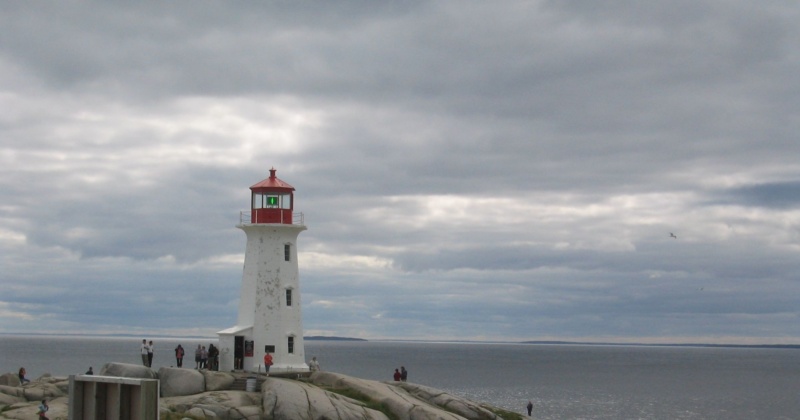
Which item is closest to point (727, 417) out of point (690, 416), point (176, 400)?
point (690, 416)

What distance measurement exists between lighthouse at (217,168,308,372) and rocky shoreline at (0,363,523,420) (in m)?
1.90

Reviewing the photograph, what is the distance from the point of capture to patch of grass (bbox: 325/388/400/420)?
3646 cm

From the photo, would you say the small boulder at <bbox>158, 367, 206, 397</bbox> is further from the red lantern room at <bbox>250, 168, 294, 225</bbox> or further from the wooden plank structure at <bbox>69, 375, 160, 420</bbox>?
the wooden plank structure at <bbox>69, 375, 160, 420</bbox>

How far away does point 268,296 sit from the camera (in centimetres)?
4200

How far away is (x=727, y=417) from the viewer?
7250 cm

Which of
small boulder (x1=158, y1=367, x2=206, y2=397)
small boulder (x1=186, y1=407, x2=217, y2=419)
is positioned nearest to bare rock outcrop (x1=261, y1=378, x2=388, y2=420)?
small boulder (x1=186, y1=407, x2=217, y2=419)

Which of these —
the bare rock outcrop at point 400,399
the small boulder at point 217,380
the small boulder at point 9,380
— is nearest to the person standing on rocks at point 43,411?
the small boulder at point 217,380

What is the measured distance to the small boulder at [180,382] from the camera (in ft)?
120

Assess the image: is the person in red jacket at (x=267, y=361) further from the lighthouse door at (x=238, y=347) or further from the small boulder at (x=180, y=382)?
the small boulder at (x=180, y=382)

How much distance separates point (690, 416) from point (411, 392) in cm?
3949

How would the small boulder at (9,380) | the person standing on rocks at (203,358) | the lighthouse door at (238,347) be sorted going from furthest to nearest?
the person standing on rocks at (203,358) → the lighthouse door at (238,347) → the small boulder at (9,380)

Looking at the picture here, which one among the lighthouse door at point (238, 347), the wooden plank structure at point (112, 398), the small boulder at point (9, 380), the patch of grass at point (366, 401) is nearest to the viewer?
the wooden plank structure at point (112, 398)

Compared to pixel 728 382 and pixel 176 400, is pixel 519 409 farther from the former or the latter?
pixel 728 382

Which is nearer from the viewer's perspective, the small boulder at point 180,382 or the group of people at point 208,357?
the small boulder at point 180,382
